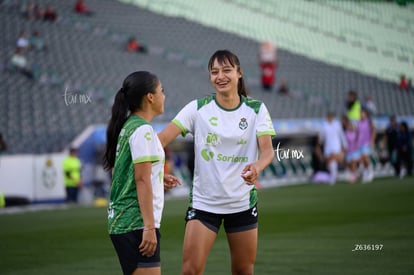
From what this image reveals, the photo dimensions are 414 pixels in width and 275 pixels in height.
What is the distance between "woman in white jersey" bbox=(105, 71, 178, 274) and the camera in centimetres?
607

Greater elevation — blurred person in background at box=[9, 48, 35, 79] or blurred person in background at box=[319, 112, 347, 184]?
blurred person in background at box=[9, 48, 35, 79]

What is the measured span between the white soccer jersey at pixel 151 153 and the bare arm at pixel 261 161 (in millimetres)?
816

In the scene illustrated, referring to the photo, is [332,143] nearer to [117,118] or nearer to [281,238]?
[281,238]

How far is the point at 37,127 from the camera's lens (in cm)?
2752

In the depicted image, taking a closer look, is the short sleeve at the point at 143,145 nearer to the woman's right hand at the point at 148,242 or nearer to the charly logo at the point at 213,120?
the woman's right hand at the point at 148,242

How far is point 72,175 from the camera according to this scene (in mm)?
23234

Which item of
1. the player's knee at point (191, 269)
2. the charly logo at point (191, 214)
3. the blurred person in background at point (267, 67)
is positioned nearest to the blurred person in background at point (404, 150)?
the blurred person in background at point (267, 67)

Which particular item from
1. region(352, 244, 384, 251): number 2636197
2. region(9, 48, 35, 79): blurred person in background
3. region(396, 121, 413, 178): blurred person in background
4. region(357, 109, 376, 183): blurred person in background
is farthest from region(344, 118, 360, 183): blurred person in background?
region(352, 244, 384, 251): number 2636197

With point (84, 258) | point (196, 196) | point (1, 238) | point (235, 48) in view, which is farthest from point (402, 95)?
point (196, 196)

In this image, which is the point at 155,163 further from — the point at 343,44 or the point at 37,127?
the point at 343,44

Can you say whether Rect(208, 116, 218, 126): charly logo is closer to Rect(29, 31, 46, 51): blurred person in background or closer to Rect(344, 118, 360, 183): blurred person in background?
Rect(344, 118, 360, 183): blurred person in background

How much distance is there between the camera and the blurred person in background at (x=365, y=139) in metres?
27.2

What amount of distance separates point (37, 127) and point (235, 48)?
14.3 meters

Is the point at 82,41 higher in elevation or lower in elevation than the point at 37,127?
higher
